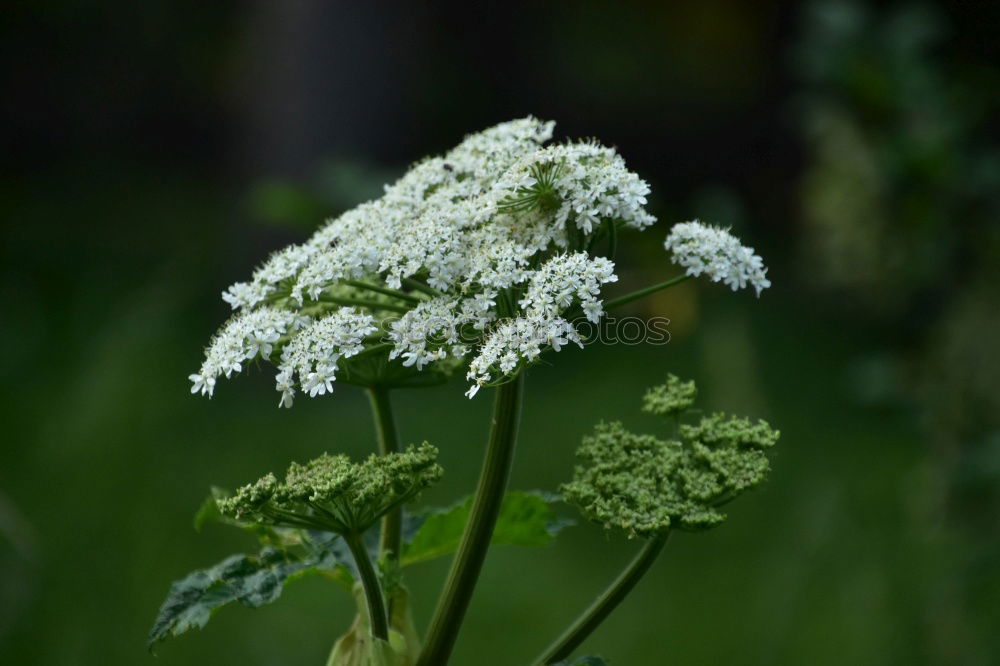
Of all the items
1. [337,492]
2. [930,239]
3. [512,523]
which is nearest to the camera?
[337,492]

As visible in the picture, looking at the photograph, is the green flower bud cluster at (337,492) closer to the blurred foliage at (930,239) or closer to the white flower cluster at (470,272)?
the white flower cluster at (470,272)

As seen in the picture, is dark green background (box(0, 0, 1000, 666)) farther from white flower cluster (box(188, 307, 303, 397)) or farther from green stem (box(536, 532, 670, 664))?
white flower cluster (box(188, 307, 303, 397))

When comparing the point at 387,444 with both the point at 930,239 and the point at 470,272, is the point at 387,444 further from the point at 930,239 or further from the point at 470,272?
the point at 930,239

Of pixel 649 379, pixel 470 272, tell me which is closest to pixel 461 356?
pixel 470 272

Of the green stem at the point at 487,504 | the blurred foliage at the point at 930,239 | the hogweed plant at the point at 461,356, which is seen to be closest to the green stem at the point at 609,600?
the hogweed plant at the point at 461,356

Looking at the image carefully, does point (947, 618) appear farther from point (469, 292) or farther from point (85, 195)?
point (85, 195)
